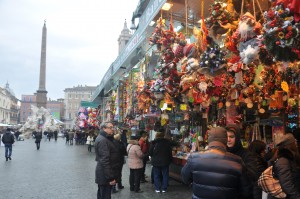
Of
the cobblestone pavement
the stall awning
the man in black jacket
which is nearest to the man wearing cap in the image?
the man in black jacket

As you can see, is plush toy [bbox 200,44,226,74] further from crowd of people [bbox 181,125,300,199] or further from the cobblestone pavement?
the cobblestone pavement

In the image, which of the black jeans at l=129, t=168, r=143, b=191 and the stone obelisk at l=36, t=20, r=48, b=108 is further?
the stone obelisk at l=36, t=20, r=48, b=108

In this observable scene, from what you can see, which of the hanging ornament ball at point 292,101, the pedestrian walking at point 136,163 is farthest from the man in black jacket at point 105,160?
the hanging ornament ball at point 292,101

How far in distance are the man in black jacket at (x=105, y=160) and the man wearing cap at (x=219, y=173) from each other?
2373 mm

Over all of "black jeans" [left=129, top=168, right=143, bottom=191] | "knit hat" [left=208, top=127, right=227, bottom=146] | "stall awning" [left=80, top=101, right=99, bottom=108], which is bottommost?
"black jeans" [left=129, top=168, right=143, bottom=191]

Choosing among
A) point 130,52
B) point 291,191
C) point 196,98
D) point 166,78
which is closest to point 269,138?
point 196,98

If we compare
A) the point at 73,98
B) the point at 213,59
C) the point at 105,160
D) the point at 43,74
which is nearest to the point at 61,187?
the point at 105,160

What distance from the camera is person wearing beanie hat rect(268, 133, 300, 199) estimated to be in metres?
3.61

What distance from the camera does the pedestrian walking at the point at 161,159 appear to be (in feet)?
28.7

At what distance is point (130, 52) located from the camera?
11.0 metres

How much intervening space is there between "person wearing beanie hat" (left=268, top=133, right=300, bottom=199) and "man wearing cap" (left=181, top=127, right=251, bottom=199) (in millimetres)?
392

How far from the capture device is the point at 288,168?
12.0 feet

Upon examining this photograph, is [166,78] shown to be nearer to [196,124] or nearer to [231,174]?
[196,124]

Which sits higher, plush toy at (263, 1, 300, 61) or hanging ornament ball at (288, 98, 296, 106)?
plush toy at (263, 1, 300, 61)
